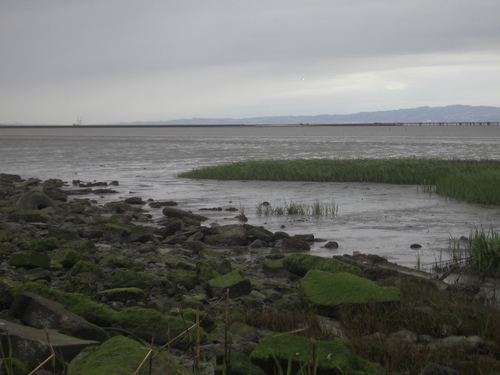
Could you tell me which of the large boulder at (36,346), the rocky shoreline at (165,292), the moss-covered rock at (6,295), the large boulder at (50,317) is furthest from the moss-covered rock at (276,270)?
the large boulder at (36,346)

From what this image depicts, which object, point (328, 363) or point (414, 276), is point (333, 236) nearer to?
point (414, 276)

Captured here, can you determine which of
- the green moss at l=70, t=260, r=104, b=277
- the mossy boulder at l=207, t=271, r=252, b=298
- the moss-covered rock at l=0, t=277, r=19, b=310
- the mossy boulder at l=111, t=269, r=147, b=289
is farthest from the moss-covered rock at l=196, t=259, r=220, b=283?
the moss-covered rock at l=0, t=277, r=19, b=310

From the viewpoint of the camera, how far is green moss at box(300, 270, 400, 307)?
27.7 ft

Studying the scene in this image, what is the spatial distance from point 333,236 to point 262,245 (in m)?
2.67

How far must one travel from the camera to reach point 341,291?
342 inches

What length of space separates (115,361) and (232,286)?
448 cm

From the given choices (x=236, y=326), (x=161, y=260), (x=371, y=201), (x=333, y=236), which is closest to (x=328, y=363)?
(x=236, y=326)

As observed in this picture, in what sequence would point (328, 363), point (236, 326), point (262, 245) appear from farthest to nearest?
point (262, 245) → point (236, 326) → point (328, 363)

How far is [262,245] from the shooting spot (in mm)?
15438

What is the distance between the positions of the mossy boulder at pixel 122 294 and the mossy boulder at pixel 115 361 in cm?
323

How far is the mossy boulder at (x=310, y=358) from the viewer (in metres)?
5.50

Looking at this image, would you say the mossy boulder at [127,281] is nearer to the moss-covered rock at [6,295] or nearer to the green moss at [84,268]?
the green moss at [84,268]

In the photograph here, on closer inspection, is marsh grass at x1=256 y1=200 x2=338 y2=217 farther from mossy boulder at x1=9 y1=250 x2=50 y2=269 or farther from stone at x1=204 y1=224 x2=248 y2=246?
mossy boulder at x1=9 y1=250 x2=50 y2=269

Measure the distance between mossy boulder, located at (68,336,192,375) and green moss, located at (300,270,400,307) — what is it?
11.3 ft
